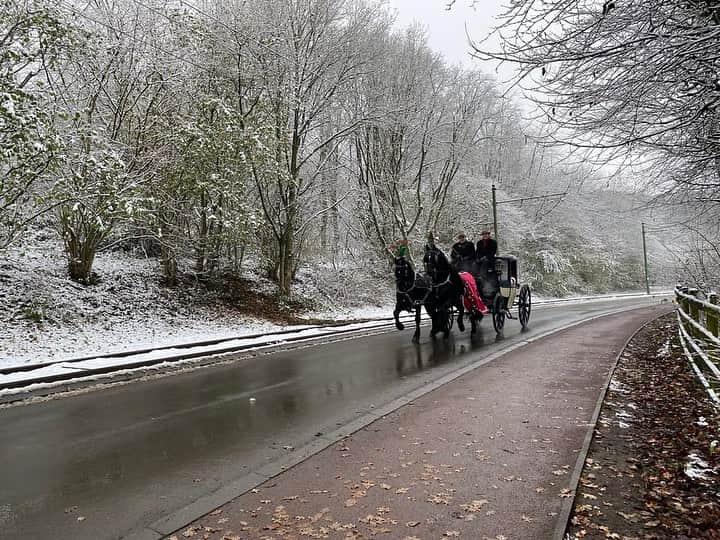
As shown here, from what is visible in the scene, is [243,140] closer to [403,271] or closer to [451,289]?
[403,271]

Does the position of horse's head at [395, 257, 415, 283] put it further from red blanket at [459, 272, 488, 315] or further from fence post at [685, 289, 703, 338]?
fence post at [685, 289, 703, 338]

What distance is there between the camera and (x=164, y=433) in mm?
6023

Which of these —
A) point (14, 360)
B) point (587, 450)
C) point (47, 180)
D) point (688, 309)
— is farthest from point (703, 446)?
point (47, 180)

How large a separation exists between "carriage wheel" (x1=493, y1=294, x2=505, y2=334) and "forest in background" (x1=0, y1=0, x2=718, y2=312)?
4182 mm

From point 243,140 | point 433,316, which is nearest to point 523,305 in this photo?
point 433,316

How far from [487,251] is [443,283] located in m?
2.40

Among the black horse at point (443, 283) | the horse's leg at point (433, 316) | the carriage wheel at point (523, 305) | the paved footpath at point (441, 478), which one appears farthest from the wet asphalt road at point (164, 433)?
the carriage wheel at point (523, 305)

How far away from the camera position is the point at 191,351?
40.3ft

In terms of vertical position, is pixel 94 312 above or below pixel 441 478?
above

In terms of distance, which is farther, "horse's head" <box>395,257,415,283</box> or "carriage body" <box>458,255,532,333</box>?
"carriage body" <box>458,255,532,333</box>

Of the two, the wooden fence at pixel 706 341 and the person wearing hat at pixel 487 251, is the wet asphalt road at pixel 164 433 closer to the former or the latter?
the wooden fence at pixel 706 341

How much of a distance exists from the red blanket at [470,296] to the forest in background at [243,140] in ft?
12.9

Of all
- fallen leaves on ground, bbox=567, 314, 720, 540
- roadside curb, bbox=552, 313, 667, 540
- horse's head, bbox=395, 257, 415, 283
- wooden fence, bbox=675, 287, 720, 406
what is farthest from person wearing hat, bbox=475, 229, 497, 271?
roadside curb, bbox=552, 313, 667, 540

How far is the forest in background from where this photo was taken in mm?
11320
